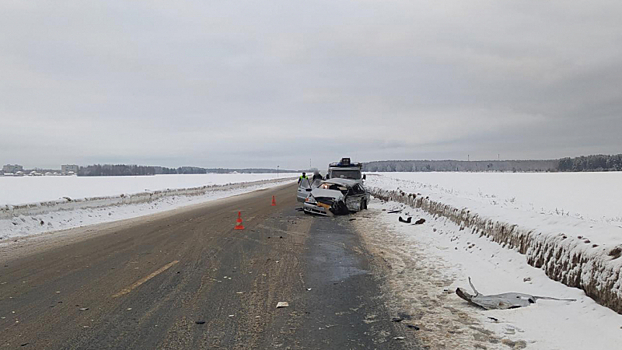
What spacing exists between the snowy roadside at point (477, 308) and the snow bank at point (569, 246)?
0.45ft

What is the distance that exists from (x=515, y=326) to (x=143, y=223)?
13987 mm

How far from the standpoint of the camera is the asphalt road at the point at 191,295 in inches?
175

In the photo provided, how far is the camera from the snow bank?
16.4 ft

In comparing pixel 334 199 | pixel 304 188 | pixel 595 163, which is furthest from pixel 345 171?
pixel 595 163

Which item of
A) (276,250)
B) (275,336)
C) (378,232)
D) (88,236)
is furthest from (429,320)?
(88,236)

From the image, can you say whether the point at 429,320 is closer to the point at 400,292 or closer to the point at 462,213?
the point at 400,292

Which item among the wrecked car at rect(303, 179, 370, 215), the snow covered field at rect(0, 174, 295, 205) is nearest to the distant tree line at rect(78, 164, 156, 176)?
the snow covered field at rect(0, 174, 295, 205)

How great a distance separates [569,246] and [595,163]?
15625 centimetres

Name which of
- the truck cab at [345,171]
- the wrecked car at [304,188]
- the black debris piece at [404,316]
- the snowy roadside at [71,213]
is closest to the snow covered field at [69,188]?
the snowy roadside at [71,213]

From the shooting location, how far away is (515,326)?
4770 mm

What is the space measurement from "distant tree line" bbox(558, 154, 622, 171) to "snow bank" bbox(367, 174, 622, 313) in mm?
141458

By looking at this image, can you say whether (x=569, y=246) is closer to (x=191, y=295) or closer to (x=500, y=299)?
(x=500, y=299)

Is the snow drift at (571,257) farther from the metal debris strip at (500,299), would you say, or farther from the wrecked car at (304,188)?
the wrecked car at (304,188)

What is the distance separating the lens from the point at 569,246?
595cm
